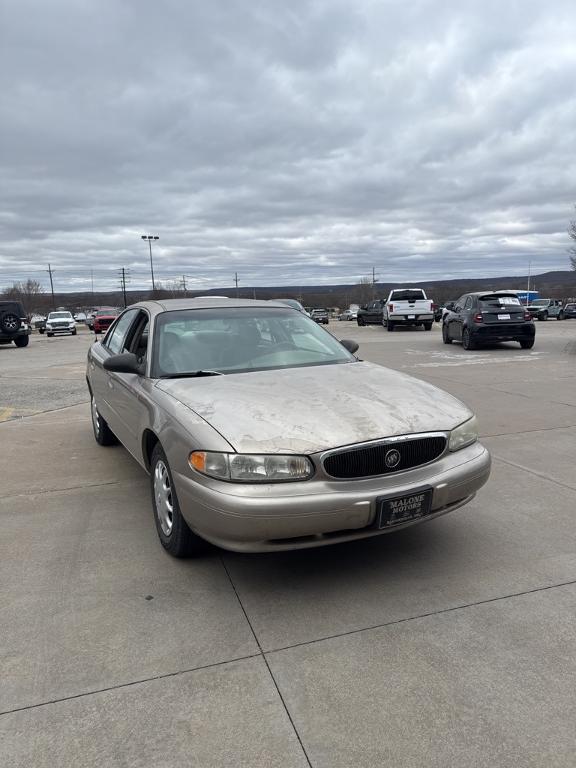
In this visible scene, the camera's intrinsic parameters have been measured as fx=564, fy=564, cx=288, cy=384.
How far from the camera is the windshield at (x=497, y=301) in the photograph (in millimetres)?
15750

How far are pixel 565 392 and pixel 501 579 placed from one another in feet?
21.7

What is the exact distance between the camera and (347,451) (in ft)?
9.37

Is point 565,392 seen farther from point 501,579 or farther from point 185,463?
point 185,463

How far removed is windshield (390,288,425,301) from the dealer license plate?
2495 centimetres

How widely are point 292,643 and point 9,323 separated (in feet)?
79.3

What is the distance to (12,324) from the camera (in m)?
23.6

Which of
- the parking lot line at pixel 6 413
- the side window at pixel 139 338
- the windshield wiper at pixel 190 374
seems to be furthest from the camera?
the parking lot line at pixel 6 413

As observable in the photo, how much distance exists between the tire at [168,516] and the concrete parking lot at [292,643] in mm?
104

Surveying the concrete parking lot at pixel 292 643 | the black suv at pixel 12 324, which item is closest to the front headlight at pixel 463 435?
the concrete parking lot at pixel 292 643

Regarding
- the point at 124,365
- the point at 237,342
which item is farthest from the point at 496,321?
the point at 124,365

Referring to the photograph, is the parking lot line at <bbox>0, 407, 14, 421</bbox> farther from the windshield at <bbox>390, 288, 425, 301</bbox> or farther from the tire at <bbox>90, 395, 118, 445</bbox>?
the windshield at <bbox>390, 288, 425, 301</bbox>

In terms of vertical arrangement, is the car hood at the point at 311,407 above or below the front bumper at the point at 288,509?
above

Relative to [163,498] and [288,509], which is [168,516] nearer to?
[163,498]

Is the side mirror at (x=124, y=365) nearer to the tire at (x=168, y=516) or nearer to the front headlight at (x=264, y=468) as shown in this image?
the tire at (x=168, y=516)
